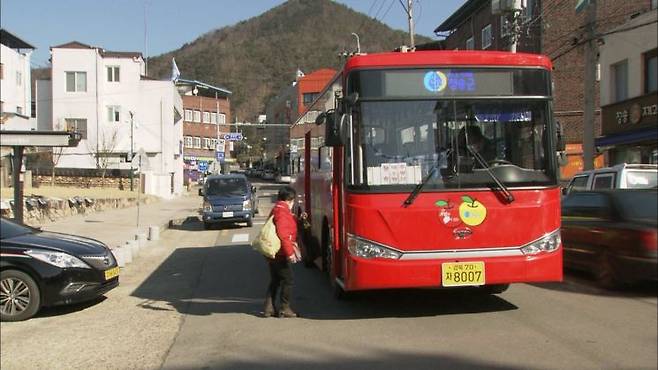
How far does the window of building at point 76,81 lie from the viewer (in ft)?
155

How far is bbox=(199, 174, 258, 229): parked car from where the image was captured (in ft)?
69.5

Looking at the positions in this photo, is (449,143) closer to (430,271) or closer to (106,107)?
(430,271)

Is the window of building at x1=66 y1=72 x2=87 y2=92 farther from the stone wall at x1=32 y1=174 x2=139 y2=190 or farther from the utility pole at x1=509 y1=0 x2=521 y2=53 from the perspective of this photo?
the utility pole at x1=509 y1=0 x2=521 y2=53

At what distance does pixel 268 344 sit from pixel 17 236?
402 centimetres

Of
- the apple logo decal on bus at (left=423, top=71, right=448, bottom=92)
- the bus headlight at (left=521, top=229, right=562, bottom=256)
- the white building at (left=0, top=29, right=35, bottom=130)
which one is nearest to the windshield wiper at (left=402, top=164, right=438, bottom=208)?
the apple logo decal on bus at (left=423, top=71, right=448, bottom=92)

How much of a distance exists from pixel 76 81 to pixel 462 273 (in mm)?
47352

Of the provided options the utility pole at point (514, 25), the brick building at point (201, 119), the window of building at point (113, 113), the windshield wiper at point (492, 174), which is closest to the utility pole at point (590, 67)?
the windshield wiper at point (492, 174)

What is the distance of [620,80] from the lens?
231 centimetres

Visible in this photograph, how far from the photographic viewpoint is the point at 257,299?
8484mm

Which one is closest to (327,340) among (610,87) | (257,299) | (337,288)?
(337,288)

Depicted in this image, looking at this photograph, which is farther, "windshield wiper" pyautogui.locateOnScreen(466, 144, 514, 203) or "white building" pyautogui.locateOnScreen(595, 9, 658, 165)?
"windshield wiper" pyautogui.locateOnScreen(466, 144, 514, 203)

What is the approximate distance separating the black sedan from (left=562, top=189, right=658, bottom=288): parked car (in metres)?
6.39

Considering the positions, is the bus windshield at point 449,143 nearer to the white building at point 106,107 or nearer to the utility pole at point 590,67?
the utility pole at point 590,67

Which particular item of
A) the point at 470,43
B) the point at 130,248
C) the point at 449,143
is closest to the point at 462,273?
the point at 449,143
